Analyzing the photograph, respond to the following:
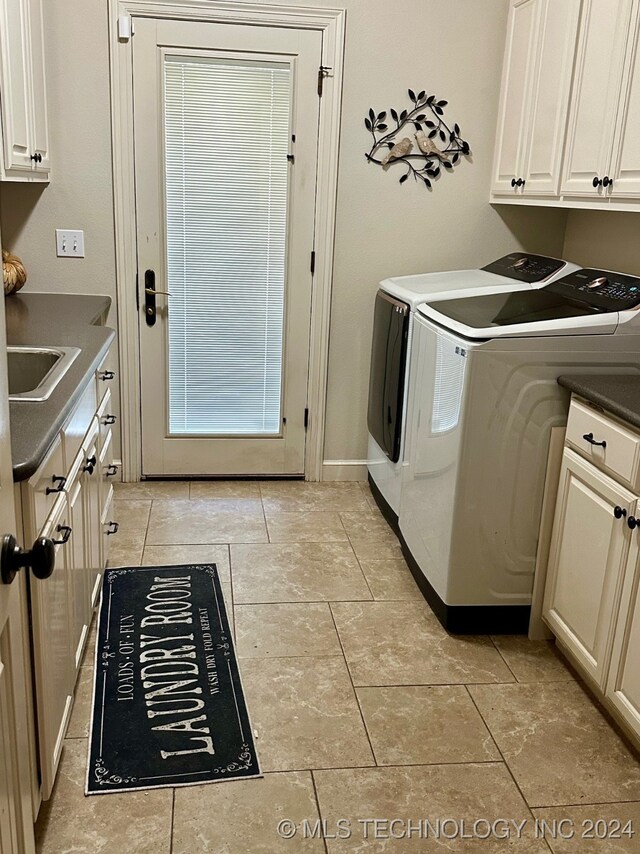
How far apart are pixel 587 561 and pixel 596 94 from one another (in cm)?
162

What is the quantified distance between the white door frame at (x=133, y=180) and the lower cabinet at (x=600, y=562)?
5.52 feet

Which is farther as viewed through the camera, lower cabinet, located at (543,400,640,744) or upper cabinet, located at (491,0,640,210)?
upper cabinet, located at (491,0,640,210)

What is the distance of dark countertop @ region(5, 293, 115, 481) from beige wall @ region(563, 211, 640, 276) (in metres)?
2.08

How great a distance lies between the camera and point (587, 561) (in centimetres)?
234

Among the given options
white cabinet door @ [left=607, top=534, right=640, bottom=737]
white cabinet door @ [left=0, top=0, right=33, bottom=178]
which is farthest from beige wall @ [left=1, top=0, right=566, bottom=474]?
white cabinet door @ [left=607, top=534, right=640, bottom=737]

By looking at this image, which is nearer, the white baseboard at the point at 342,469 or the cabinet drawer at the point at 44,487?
the cabinet drawer at the point at 44,487

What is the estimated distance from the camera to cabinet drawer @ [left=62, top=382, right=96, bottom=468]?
1.97 m

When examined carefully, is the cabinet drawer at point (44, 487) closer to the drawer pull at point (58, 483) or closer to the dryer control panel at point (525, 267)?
the drawer pull at point (58, 483)

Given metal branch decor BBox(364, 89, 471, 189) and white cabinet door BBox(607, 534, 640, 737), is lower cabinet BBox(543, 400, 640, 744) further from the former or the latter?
metal branch decor BBox(364, 89, 471, 189)

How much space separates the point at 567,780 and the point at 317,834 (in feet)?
2.23

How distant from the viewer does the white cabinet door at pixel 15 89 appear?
8.45ft

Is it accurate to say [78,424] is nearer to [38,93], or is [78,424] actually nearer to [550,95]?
[38,93]

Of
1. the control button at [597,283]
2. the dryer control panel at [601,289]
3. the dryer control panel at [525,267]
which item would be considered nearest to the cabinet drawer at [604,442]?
the dryer control panel at [601,289]

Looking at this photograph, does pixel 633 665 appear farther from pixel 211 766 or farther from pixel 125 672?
pixel 125 672
